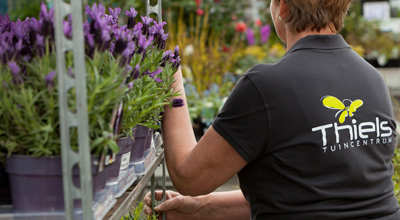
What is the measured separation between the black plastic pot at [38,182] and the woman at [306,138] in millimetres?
560

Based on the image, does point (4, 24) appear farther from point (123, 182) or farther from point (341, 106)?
point (341, 106)

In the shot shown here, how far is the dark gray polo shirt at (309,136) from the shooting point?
54.2 inches

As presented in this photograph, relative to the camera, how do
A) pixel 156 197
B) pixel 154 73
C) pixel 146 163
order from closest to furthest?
pixel 154 73 < pixel 146 163 < pixel 156 197

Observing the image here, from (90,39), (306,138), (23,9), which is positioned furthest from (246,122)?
(23,9)

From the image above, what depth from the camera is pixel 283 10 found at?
1.58 meters

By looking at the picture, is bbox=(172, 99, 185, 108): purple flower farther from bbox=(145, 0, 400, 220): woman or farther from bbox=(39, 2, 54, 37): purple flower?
bbox=(39, 2, 54, 37): purple flower

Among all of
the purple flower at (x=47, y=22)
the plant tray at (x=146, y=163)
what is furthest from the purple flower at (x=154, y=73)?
the purple flower at (x=47, y=22)

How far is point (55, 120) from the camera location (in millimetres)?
958

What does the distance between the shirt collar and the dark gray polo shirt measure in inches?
1.5

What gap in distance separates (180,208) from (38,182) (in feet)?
3.28

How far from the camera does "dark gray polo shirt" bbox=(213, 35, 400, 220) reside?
1.38 m

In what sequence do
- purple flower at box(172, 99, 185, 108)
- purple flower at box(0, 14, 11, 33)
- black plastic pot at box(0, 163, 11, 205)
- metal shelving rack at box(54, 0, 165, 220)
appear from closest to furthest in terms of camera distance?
metal shelving rack at box(54, 0, 165, 220) → black plastic pot at box(0, 163, 11, 205) → purple flower at box(0, 14, 11, 33) → purple flower at box(172, 99, 185, 108)

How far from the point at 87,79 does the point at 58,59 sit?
81mm

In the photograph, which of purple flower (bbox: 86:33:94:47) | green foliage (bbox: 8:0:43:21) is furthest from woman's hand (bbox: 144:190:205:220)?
green foliage (bbox: 8:0:43:21)
